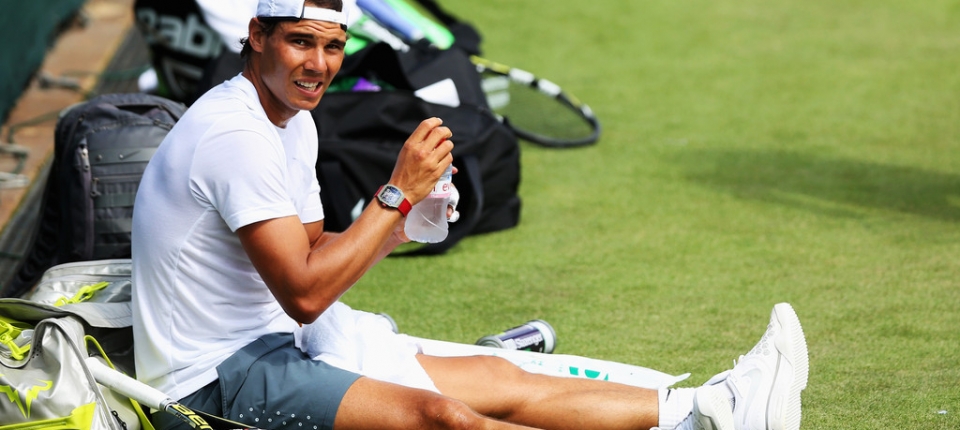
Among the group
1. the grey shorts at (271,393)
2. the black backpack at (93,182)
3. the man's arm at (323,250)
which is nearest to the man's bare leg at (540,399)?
the grey shorts at (271,393)

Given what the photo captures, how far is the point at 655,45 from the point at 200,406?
233 inches

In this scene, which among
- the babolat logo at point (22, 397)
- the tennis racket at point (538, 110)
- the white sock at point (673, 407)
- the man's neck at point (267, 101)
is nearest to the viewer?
the babolat logo at point (22, 397)

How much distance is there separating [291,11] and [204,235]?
56 centimetres

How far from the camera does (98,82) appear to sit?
21.5 feet

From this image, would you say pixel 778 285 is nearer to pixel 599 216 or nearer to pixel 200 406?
pixel 599 216

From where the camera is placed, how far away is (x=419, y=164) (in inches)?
94.8

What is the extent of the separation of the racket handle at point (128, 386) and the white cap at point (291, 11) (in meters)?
0.90

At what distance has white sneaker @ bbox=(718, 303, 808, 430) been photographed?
2555mm

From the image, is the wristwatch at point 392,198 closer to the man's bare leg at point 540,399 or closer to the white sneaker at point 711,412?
the man's bare leg at point 540,399

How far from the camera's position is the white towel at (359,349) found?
2.60 meters

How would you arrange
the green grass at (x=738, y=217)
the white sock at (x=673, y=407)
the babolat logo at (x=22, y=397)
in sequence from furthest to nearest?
the green grass at (x=738, y=217) → the white sock at (x=673, y=407) → the babolat logo at (x=22, y=397)

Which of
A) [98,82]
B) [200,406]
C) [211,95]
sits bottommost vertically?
[98,82]

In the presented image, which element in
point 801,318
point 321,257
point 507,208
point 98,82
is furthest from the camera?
point 98,82

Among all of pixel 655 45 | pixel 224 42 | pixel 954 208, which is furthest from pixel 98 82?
pixel 954 208
